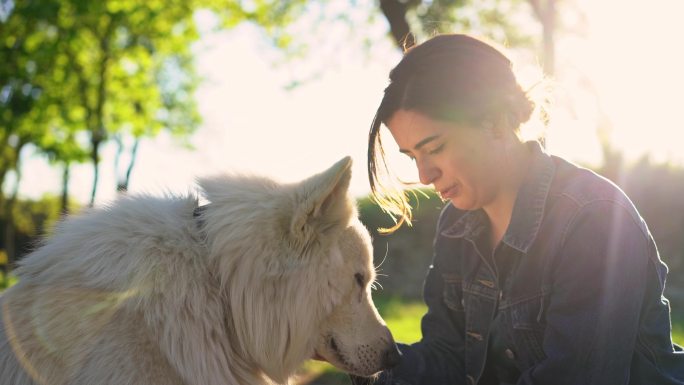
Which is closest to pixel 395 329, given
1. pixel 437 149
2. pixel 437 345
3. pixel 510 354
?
pixel 437 345

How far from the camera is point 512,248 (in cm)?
368

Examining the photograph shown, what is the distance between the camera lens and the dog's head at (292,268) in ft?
10.3

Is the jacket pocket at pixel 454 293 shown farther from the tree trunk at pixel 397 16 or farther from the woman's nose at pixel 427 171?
the tree trunk at pixel 397 16

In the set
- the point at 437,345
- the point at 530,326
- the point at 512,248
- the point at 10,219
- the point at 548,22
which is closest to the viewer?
the point at 530,326

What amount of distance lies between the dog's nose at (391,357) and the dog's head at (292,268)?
80mm

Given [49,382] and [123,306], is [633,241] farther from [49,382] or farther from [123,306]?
[49,382]

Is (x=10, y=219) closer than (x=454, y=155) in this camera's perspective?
No

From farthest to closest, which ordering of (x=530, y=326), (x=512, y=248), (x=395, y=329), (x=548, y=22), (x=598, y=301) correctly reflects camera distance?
(x=395, y=329) → (x=548, y=22) → (x=512, y=248) → (x=530, y=326) → (x=598, y=301)

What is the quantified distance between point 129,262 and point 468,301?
205cm

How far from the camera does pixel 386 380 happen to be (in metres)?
3.90

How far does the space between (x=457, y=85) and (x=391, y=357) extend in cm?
157

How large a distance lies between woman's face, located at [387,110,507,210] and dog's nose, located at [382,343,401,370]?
3.01 ft

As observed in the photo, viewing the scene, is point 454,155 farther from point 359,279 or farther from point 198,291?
point 198,291

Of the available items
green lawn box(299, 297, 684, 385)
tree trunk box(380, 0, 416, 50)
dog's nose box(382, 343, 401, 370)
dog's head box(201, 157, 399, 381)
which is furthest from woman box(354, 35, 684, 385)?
tree trunk box(380, 0, 416, 50)
